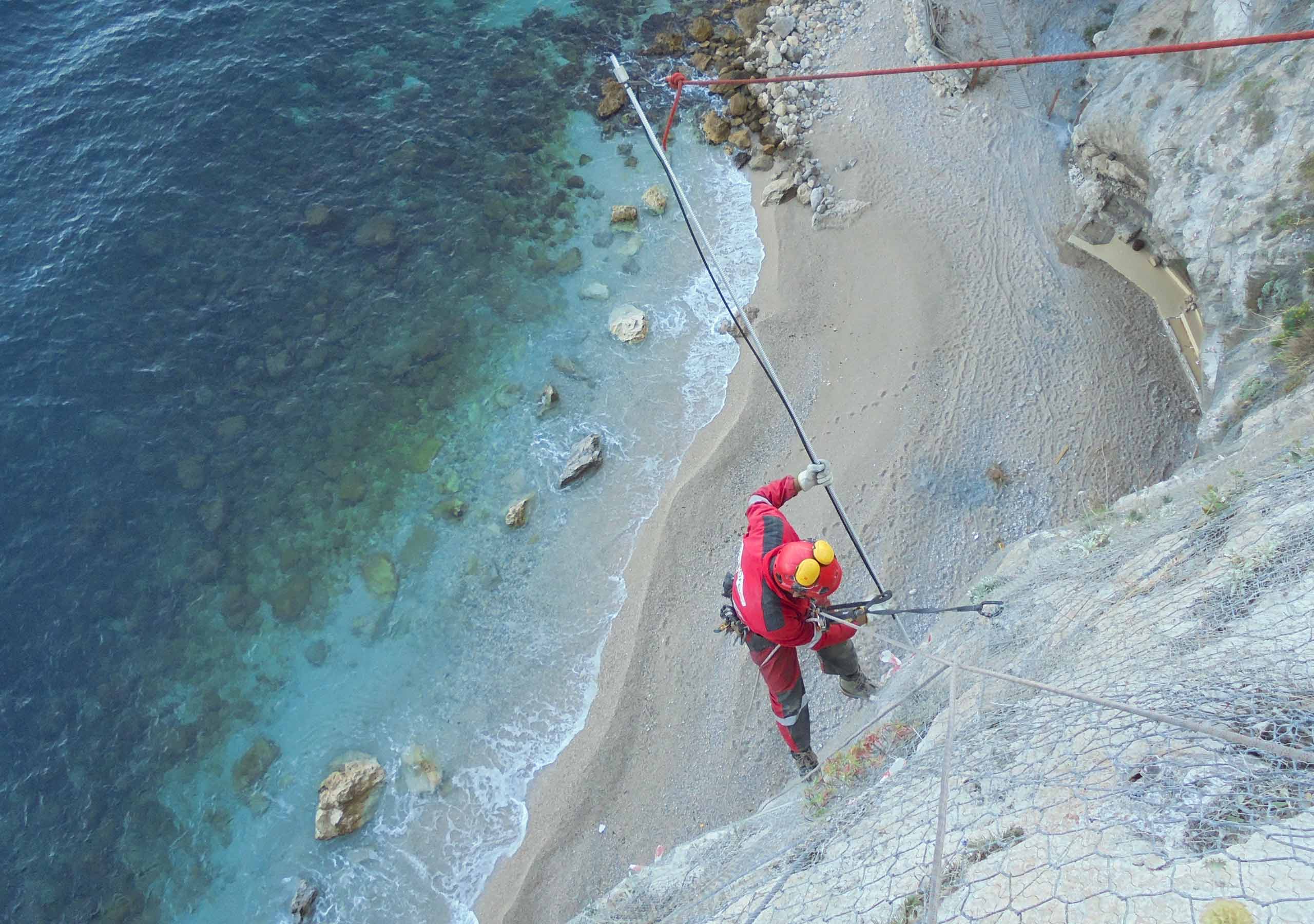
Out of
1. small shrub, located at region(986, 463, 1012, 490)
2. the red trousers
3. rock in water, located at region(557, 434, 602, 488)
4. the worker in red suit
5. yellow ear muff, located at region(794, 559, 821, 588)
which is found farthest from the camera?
rock in water, located at region(557, 434, 602, 488)

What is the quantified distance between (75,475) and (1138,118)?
20.0 meters

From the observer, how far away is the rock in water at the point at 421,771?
1138 cm

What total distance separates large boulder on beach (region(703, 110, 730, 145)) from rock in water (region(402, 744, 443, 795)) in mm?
14007

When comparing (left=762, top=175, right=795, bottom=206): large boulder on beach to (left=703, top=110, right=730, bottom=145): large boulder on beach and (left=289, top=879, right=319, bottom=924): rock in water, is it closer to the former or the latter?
(left=703, top=110, right=730, bottom=145): large boulder on beach

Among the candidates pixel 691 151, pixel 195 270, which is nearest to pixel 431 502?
pixel 195 270

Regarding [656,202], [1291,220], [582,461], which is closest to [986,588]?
[1291,220]

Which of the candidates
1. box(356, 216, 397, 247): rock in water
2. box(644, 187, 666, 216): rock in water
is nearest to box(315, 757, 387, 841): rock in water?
box(356, 216, 397, 247): rock in water

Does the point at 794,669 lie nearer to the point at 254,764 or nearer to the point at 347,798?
the point at 347,798

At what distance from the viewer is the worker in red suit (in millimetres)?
6496

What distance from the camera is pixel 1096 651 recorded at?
19.1 feet

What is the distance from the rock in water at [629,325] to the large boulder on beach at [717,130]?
498 cm

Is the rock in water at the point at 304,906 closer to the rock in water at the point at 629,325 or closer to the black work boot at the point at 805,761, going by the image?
the black work boot at the point at 805,761

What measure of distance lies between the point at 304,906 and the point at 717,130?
1670cm

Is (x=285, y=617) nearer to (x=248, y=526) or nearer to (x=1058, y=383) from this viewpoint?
(x=248, y=526)
